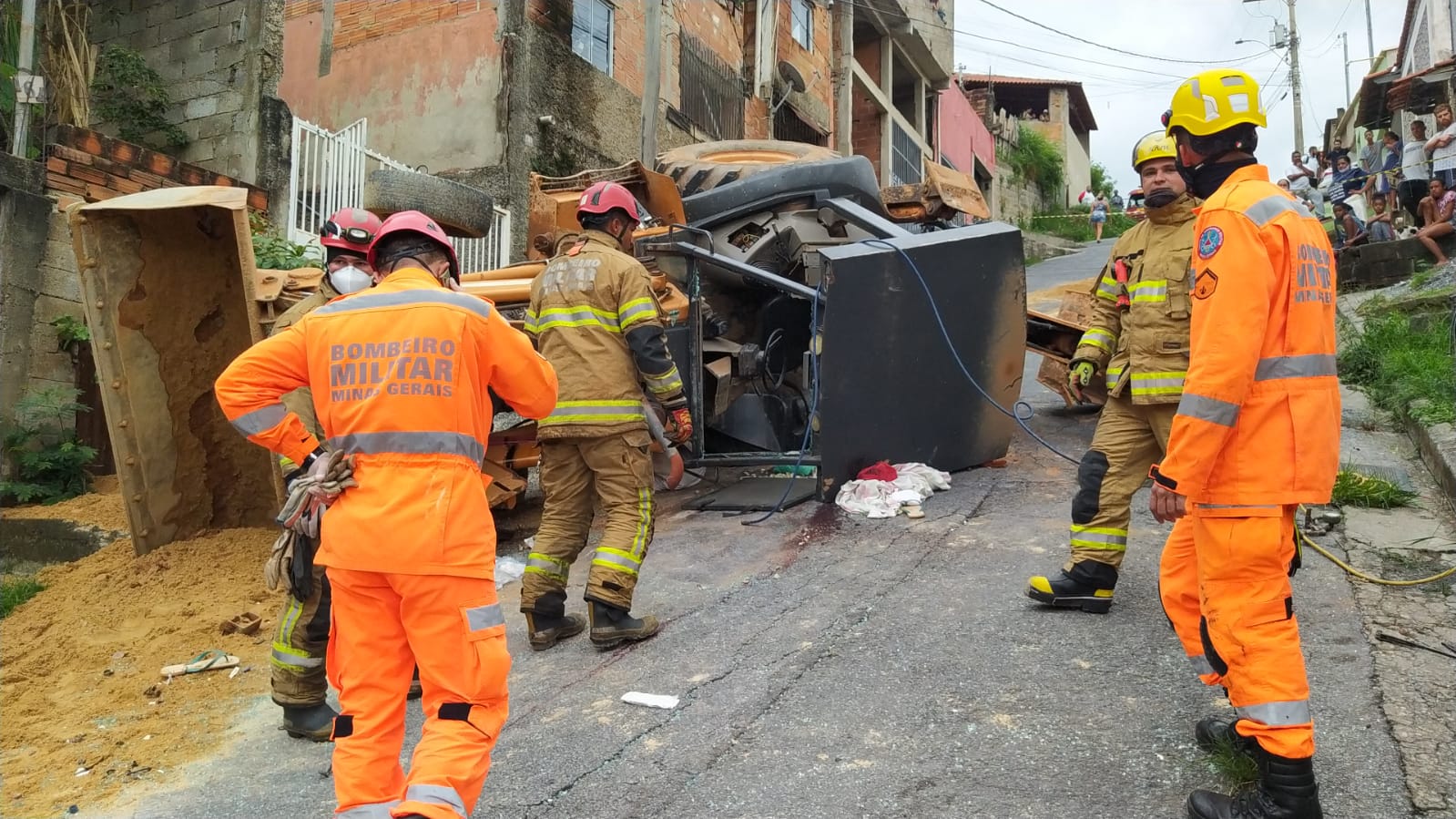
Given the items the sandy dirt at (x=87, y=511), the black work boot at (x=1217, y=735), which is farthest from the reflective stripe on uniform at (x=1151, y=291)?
the sandy dirt at (x=87, y=511)

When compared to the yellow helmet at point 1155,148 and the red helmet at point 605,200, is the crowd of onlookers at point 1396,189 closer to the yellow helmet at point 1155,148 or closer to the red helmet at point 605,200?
the yellow helmet at point 1155,148

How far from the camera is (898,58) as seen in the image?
77.0 ft

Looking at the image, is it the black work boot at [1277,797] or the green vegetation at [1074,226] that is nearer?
the black work boot at [1277,797]


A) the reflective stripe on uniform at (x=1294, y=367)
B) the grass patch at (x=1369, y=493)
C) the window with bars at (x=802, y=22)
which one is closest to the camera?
the reflective stripe on uniform at (x=1294, y=367)

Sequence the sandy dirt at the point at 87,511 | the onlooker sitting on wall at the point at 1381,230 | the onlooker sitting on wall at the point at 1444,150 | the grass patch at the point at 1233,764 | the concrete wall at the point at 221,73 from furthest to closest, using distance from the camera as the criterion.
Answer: the onlooker sitting on wall at the point at 1381,230 < the onlooker sitting on wall at the point at 1444,150 < the concrete wall at the point at 221,73 < the sandy dirt at the point at 87,511 < the grass patch at the point at 1233,764

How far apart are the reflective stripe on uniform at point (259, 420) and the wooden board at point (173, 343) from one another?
2152mm

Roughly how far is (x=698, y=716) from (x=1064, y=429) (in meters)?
4.77

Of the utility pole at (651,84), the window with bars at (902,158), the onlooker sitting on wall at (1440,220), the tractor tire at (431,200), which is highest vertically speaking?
the window with bars at (902,158)

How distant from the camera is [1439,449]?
4898 millimetres

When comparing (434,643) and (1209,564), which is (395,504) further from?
(1209,564)

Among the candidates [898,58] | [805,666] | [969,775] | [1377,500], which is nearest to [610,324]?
[805,666]

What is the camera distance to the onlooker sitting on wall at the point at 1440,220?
9430 millimetres

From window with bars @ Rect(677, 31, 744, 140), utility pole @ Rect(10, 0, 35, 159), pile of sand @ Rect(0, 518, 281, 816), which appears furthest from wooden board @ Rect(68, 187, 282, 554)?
window with bars @ Rect(677, 31, 744, 140)

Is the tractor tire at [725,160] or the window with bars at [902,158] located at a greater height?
the window with bars at [902,158]
